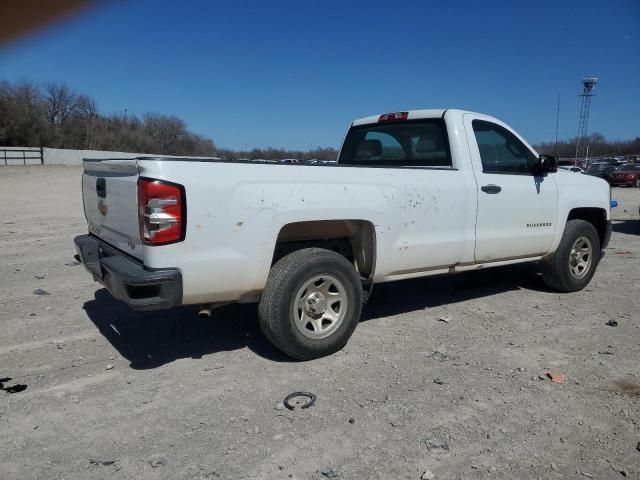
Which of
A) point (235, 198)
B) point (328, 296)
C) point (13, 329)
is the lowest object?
point (13, 329)

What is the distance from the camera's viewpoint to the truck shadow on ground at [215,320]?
4.23 metres

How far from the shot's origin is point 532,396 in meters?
3.43

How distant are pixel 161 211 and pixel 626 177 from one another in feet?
116

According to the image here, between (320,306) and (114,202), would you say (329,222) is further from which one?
(114,202)

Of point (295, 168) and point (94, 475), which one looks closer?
point (94, 475)

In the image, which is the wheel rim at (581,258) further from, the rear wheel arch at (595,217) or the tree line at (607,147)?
the tree line at (607,147)

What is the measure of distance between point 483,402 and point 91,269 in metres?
3.21

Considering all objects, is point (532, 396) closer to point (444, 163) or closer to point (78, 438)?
point (444, 163)

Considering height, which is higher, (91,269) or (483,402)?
(91,269)

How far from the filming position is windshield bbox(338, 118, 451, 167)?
16.7 feet

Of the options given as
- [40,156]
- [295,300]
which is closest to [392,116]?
[295,300]

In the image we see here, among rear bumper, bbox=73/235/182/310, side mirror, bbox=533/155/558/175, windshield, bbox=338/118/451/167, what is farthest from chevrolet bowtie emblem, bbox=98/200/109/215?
side mirror, bbox=533/155/558/175

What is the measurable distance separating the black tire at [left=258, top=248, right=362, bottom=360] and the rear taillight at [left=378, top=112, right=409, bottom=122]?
7.05ft

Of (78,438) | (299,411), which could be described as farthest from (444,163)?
(78,438)
